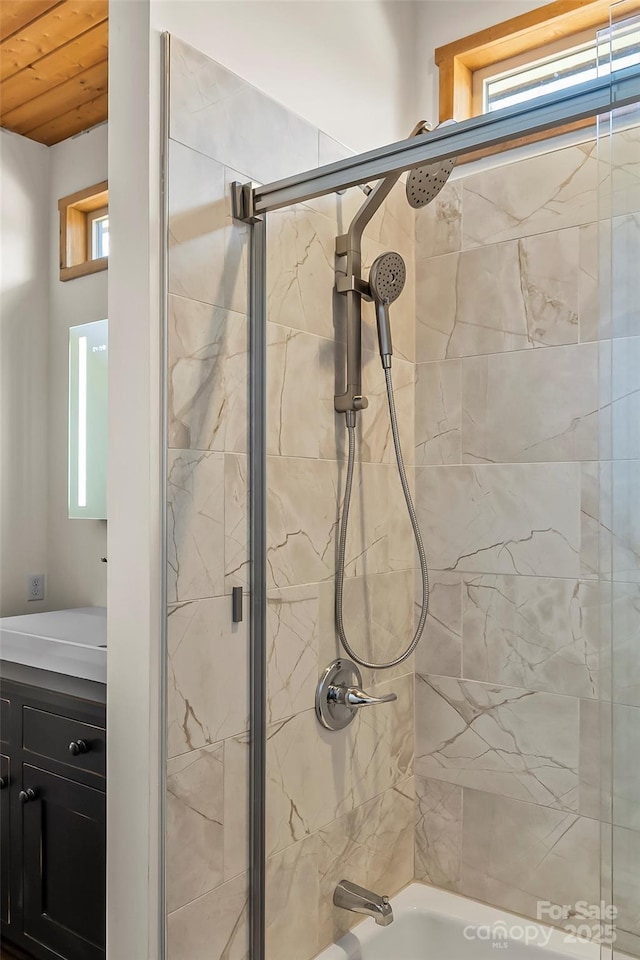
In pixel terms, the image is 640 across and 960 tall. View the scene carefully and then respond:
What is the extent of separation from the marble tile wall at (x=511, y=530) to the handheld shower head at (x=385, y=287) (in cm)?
27

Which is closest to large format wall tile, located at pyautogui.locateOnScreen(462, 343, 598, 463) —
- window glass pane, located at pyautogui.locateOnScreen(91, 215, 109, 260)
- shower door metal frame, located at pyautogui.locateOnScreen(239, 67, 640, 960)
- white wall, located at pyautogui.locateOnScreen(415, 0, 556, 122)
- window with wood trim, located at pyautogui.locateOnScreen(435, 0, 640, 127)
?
window with wood trim, located at pyautogui.locateOnScreen(435, 0, 640, 127)

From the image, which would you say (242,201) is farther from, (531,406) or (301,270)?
(531,406)

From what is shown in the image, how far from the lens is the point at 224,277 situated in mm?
1429

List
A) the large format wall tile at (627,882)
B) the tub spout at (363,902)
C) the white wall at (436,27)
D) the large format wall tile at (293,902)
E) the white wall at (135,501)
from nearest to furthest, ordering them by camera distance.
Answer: the large format wall tile at (627,882) < the white wall at (135,501) < the large format wall tile at (293,902) < the tub spout at (363,902) < the white wall at (436,27)

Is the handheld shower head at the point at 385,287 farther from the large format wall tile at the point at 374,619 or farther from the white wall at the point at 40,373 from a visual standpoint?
the white wall at the point at 40,373

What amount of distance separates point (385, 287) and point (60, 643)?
1176 mm

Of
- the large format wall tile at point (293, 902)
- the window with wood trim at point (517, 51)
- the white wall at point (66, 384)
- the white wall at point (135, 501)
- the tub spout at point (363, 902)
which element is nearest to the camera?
the white wall at point (135, 501)

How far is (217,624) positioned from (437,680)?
2.66 ft

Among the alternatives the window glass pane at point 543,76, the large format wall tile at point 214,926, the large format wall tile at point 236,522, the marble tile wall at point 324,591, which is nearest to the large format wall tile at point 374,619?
the marble tile wall at point 324,591

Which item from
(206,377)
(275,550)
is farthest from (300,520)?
(206,377)

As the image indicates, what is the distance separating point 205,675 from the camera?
4.51 ft

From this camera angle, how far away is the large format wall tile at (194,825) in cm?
130

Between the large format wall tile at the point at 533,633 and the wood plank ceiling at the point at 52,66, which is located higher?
the wood plank ceiling at the point at 52,66

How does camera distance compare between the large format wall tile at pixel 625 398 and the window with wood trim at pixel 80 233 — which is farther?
the window with wood trim at pixel 80 233
